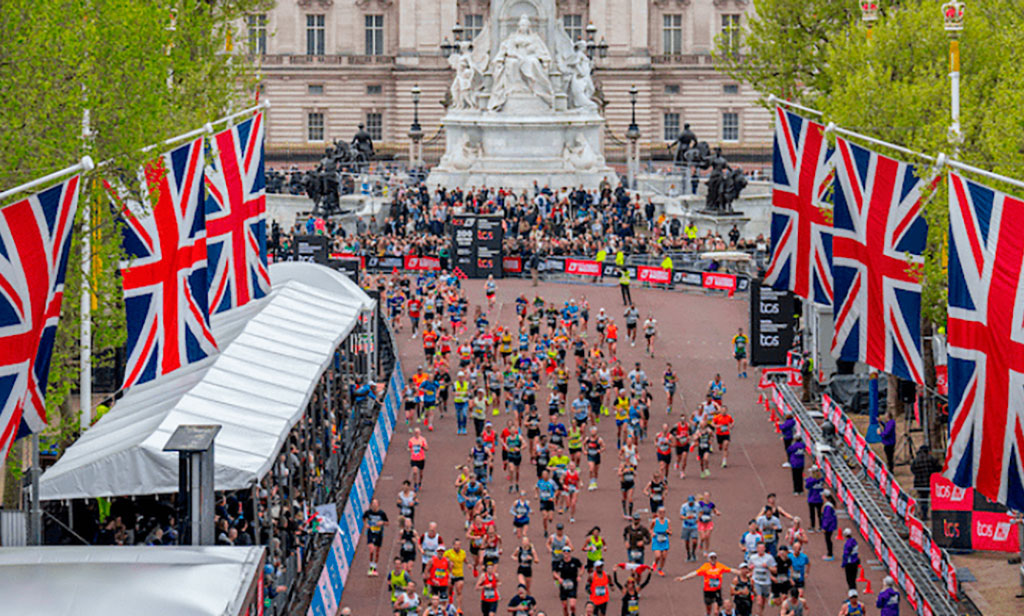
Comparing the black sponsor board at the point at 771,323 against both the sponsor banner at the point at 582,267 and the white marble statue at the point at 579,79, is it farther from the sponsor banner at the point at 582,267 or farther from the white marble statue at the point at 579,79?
the white marble statue at the point at 579,79

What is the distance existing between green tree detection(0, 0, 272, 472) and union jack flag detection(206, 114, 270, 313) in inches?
60.4

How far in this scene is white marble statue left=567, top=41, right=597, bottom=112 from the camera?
93.1 meters

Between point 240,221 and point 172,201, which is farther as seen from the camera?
point 240,221

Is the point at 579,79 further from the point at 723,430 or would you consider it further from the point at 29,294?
the point at 29,294

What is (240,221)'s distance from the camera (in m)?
36.8

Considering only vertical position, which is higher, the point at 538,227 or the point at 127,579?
the point at 538,227

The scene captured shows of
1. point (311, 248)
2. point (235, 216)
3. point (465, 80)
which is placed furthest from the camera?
point (465, 80)

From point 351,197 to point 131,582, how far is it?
67663 mm

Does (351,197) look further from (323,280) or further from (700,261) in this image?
(323,280)

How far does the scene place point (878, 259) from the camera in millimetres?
31312

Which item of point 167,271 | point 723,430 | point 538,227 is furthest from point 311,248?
point 167,271

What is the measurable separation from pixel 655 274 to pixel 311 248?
14300 millimetres

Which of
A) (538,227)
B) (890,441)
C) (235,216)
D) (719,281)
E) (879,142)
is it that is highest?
(879,142)

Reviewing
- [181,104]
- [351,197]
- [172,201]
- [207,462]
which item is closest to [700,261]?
[351,197]
